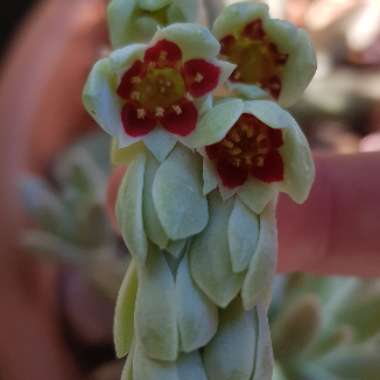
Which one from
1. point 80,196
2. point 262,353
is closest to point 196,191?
point 262,353

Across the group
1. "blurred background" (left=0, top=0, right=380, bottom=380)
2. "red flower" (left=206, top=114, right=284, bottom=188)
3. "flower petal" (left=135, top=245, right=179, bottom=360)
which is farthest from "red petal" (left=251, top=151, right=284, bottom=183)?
"blurred background" (left=0, top=0, right=380, bottom=380)

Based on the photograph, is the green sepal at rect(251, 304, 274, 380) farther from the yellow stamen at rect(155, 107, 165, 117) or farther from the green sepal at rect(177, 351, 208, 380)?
the yellow stamen at rect(155, 107, 165, 117)

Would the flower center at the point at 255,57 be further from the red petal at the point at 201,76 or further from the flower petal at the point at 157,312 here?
the flower petal at the point at 157,312

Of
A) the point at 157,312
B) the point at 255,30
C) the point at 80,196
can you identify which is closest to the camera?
the point at 157,312

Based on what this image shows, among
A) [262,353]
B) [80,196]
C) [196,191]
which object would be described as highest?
[196,191]

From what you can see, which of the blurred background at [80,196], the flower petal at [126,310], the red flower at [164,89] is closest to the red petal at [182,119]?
the red flower at [164,89]

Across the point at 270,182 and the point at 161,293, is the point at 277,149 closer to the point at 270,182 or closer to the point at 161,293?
the point at 270,182

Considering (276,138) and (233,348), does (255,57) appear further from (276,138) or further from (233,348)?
(233,348)
